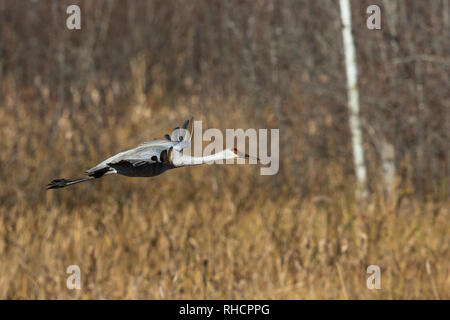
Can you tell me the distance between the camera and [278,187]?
255 inches

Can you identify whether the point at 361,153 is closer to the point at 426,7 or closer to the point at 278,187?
the point at 278,187

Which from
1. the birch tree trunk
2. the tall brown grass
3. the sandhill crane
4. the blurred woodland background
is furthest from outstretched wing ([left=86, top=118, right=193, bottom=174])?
the birch tree trunk

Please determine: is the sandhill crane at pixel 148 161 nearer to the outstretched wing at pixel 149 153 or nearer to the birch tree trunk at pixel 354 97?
the outstretched wing at pixel 149 153

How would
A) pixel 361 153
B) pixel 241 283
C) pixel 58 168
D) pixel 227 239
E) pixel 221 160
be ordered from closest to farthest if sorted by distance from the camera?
pixel 221 160 → pixel 241 283 → pixel 227 239 → pixel 58 168 → pixel 361 153

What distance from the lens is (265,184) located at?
6340 millimetres

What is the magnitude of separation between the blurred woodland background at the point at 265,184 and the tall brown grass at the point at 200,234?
0.7 inches

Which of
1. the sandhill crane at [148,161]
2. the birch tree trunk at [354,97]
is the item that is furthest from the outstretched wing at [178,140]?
the birch tree trunk at [354,97]

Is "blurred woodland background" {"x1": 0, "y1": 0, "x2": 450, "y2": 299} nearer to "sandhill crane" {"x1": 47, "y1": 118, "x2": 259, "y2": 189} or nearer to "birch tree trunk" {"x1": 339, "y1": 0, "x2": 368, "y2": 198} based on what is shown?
"birch tree trunk" {"x1": 339, "y1": 0, "x2": 368, "y2": 198}

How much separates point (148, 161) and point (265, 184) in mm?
5392

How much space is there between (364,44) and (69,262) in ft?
11.4

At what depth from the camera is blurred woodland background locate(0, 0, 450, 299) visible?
448 cm

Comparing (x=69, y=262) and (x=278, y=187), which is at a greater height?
(x=278, y=187)

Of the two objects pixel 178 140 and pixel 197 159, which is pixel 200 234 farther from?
pixel 197 159

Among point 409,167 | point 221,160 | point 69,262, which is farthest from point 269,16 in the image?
point 221,160
